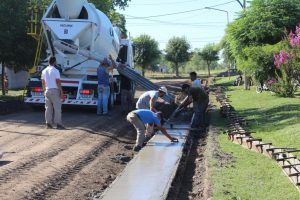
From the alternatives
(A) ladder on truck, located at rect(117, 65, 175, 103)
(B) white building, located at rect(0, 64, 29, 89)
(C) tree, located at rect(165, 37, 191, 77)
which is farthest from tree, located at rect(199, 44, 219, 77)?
(A) ladder on truck, located at rect(117, 65, 175, 103)

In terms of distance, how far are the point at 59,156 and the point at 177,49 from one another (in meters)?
66.9

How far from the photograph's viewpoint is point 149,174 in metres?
7.77

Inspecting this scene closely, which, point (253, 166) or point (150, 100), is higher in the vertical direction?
point (150, 100)

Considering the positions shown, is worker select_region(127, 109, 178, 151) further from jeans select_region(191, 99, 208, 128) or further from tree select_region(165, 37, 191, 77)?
tree select_region(165, 37, 191, 77)

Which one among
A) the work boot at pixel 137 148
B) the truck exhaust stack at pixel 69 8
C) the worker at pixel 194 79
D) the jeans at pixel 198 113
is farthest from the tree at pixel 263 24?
the work boot at pixel 137 148

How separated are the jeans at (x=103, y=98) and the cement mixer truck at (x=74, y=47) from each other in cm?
21

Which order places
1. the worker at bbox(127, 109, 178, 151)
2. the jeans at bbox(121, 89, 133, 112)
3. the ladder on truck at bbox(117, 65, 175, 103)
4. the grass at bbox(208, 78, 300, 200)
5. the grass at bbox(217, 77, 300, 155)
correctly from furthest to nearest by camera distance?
the jeans at bbox(121, 89, 133, 112), the ladder on truck at bbox(117, 65, 175, 103), the grass at bbox(217, 77, 300, 155), the worker at bbox(127, 109, 178, 151), the grass at bbox(208, 78, 300, 200)

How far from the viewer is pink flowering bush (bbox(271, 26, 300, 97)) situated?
1717 cm

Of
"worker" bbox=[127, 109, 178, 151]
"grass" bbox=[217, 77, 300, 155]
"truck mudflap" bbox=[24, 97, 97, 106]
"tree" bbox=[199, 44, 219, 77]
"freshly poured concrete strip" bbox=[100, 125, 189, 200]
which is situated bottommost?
"freshly poured concrete strip" bbox=[100, 125, 189, 200]

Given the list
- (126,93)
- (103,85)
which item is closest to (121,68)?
(126,93)

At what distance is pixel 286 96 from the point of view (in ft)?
65.9

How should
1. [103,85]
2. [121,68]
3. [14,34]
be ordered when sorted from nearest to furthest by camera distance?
[103,85]
[121,68]
[14,34]

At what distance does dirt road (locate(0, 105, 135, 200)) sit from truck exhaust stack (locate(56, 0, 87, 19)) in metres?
3.58

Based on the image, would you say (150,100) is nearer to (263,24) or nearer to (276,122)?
(276,122)
